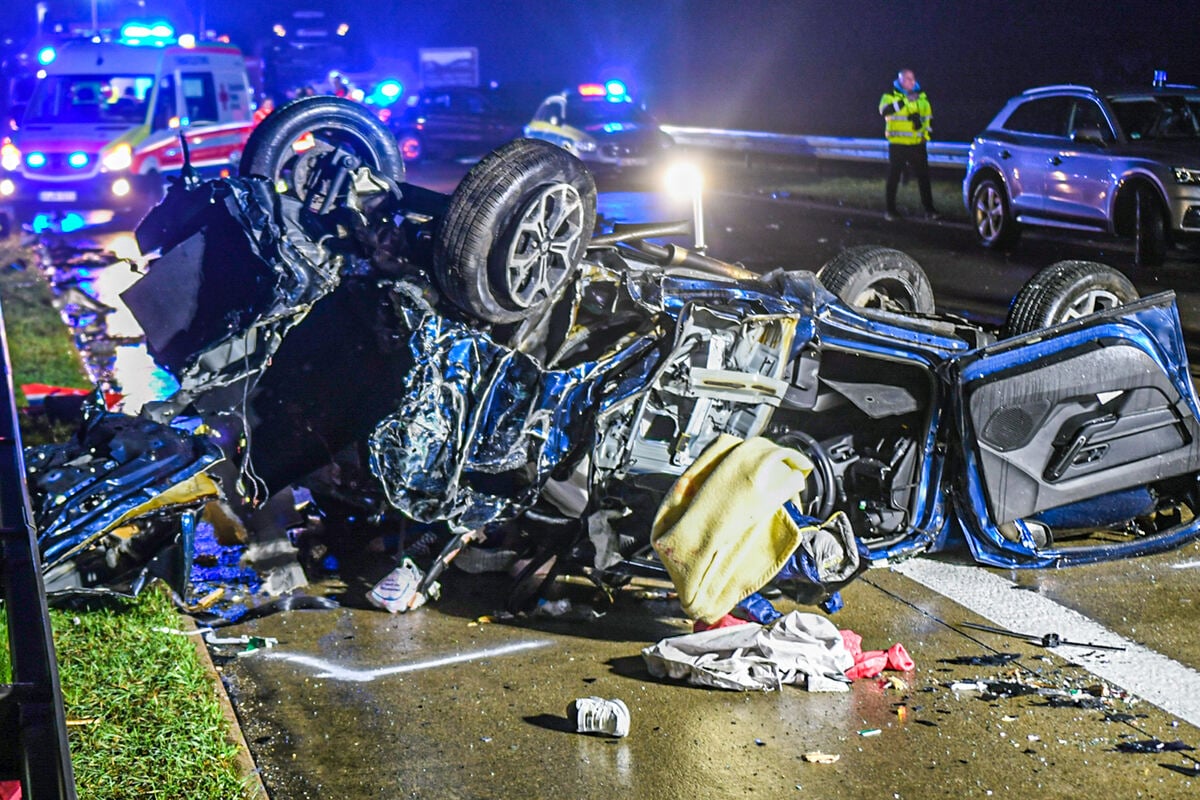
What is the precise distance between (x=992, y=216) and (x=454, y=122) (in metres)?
14.5

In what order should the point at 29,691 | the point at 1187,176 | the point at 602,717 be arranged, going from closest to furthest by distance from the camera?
the point at 29,691, the point at 602,717, the point at 1187,176

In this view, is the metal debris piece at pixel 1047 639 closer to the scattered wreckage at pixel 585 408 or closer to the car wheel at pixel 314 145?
the scattered wreckage at pixel 585 408

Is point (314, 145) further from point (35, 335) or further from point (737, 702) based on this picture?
point (35, 335)

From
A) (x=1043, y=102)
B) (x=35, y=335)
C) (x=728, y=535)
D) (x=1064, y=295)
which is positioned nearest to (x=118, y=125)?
(x=35, y=335)

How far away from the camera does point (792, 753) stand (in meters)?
4.05

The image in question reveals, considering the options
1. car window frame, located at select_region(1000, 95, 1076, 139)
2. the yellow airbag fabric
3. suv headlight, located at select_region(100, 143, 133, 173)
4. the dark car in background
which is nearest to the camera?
the yellow airbag fabric

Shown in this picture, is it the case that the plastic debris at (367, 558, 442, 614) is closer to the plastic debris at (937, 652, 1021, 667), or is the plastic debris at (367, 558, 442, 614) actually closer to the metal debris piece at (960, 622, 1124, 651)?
the plastic debris at (937, 652, 1021, 667)

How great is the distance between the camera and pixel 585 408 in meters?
4.88

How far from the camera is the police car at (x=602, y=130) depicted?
20359mm

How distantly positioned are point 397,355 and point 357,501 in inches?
28.1

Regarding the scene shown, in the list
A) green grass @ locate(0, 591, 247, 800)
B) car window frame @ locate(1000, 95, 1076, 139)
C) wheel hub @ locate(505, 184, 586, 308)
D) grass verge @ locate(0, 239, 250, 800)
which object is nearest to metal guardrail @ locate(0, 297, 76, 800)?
grass verge @ locate(0, 239, 250, 800)

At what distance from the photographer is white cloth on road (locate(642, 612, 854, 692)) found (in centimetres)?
447

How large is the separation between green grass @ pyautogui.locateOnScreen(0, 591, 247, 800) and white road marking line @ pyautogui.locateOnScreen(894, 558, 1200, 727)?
116 inches

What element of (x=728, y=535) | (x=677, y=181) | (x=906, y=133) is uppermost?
(x=906, y=133)
